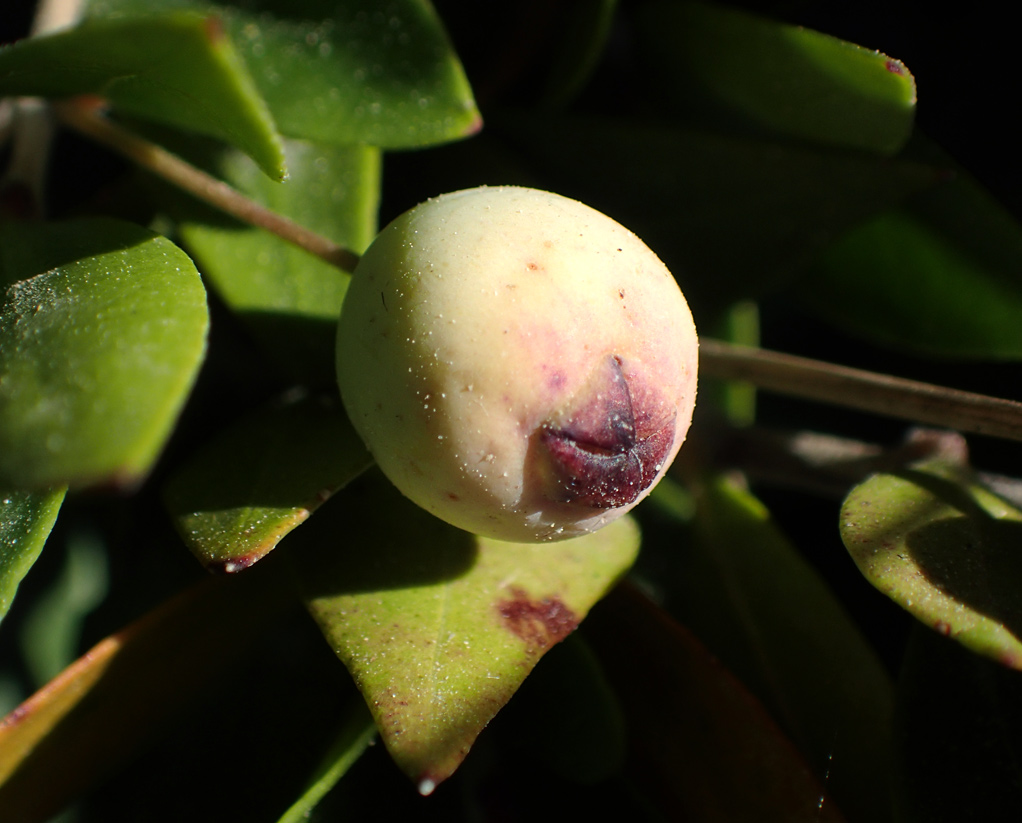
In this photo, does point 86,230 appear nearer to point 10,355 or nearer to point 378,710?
point 10,355

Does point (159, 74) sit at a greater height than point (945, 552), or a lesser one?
greater

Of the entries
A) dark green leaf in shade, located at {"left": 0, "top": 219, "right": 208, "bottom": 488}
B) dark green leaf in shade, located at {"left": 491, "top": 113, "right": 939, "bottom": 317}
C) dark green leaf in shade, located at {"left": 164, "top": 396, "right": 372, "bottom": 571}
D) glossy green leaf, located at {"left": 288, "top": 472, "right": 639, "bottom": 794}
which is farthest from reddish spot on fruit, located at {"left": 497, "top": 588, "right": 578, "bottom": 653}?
dark green leaf in shade, located at {"left": 491, "top": 113, "right": 939, "bottom": 317}

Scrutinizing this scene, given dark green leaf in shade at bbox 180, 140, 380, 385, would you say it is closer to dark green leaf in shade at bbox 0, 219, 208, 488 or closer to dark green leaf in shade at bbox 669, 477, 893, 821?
dark green leaf in shade at bbox 0, 219, 208, 488

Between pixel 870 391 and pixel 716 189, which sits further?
pixel 716 189

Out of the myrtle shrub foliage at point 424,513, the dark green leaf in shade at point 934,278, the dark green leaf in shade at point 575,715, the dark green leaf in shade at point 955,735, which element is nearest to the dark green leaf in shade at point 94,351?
the myrtle shrub foliage at point 424,513

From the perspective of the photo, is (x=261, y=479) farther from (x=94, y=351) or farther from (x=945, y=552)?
(x=945, y=552)

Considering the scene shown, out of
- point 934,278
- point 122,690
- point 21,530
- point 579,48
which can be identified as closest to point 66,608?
point 122,690

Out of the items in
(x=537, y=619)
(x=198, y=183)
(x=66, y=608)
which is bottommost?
(x=66, y=608)
